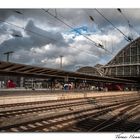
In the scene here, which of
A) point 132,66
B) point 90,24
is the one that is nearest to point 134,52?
point 132,66

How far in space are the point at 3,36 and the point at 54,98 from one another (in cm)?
2474

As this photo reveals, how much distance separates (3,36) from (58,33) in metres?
2.92

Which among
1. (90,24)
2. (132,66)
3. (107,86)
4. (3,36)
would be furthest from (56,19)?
(107,86)

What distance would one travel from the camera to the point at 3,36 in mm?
14477

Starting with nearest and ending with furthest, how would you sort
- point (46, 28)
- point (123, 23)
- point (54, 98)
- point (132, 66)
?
point (46, 28), point (123, 23), point (54, 98), point (132, 66)

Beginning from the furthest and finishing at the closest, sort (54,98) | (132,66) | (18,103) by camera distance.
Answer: (132,66) < (54,98) < (18,103)

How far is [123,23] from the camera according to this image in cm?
1933

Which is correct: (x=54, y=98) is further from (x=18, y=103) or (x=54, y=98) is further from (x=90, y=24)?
(x=90, y=24)

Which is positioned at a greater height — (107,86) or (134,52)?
(134,52)

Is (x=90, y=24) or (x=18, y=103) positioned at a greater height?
(x=90, y=24)
